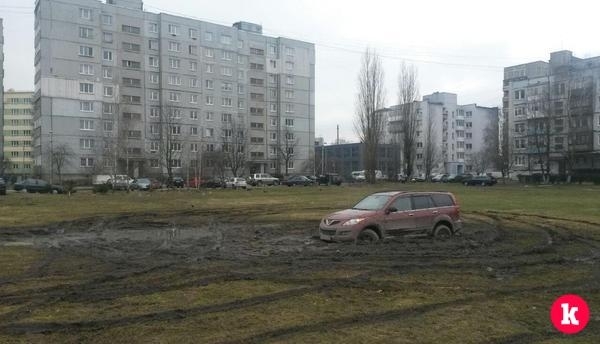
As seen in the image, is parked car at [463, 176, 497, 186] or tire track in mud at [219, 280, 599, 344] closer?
tire track in mud at [219, 280, 599, 344]

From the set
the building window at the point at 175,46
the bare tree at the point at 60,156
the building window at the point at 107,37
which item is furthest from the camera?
the building window at the point at 175,46

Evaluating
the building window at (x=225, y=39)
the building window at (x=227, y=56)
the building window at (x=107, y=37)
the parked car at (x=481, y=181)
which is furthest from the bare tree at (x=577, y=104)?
the building window at (x=107, y=37)

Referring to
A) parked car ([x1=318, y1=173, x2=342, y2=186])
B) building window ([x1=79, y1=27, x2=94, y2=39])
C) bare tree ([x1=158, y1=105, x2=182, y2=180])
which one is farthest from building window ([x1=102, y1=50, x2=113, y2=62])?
parked car ([x1=318, y1=173, x2=342, y2=186])

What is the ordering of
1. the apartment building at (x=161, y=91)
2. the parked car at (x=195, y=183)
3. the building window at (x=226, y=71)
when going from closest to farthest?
the parked car at (x=195, y=183)
the apartment building at (x=161, y=91)
the building window at (x=226, y=71)

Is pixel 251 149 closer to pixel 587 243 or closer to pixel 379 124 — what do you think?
pixel 379 124

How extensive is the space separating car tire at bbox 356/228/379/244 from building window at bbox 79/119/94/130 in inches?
2935

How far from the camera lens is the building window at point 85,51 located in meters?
80.6

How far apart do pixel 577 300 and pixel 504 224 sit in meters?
12.9

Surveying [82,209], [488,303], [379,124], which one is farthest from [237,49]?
[488,303]

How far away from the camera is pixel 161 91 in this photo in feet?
293

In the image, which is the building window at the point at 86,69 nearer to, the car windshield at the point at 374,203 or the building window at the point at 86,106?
the building window at the point at 86,106

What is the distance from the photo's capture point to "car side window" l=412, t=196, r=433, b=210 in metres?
16.0

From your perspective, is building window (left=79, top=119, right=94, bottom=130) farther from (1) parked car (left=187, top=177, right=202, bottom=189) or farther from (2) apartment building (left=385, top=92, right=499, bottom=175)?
(2) apartment building (left=385, top=92, right=499, bottom=175)

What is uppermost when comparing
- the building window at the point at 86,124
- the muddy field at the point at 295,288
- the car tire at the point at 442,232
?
the building window at the point at 86,124
